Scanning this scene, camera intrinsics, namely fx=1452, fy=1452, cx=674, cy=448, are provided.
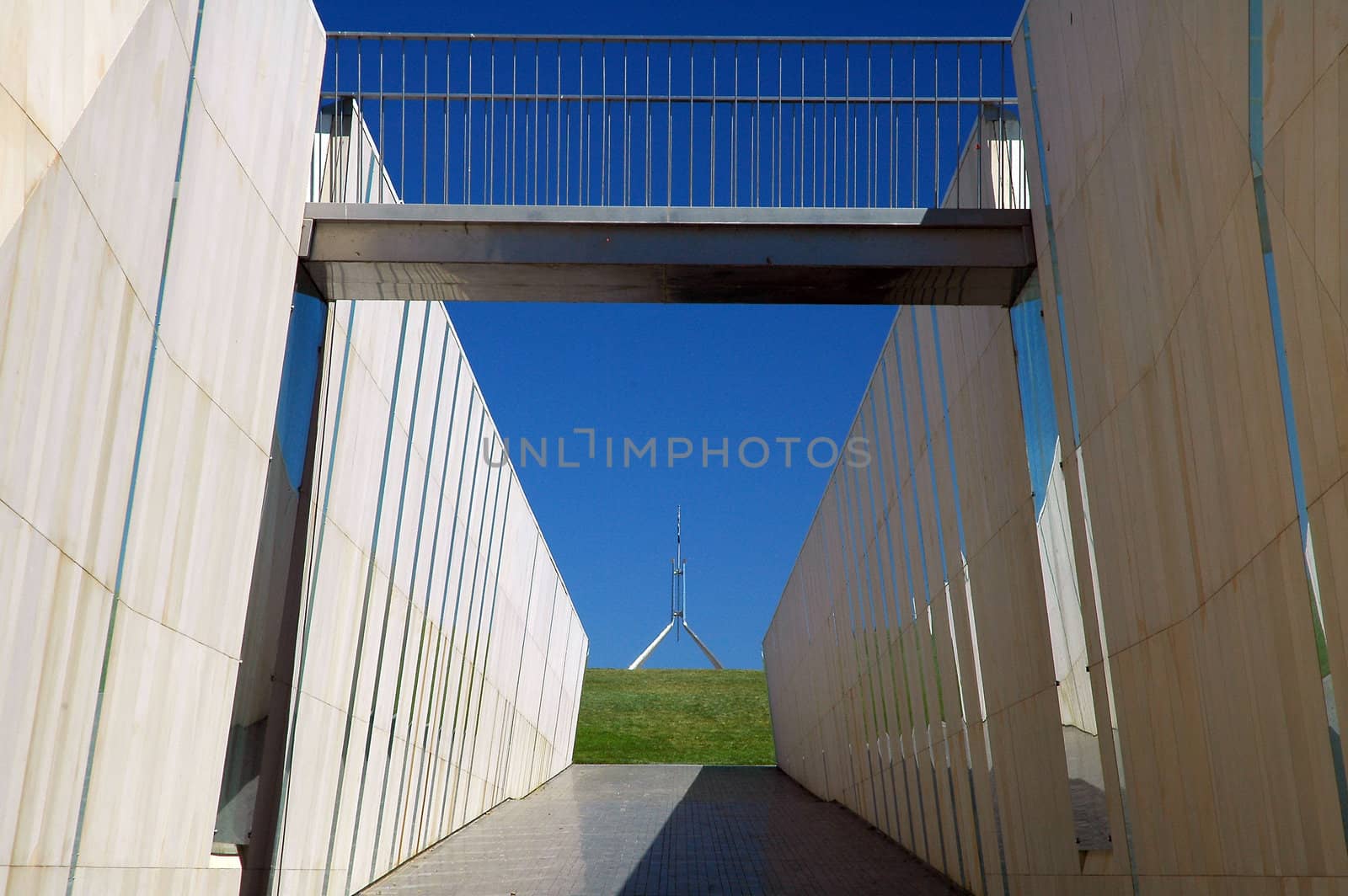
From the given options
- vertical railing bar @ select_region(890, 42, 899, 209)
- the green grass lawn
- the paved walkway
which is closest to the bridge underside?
vertical railing bar @ select_region(890, 42, 899, 209)

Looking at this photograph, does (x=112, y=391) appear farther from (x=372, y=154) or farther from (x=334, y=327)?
(x=372, y=154)

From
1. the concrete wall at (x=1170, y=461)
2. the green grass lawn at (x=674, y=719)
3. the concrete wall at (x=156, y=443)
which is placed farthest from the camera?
the green grass lawn at (x=674, y=719)

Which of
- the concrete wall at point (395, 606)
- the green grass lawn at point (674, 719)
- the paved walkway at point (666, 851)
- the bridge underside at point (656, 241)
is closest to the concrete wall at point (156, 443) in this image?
the concrete wall at point (395, 606)

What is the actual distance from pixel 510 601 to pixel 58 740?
1943 centimetres

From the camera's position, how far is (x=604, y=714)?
57656mm

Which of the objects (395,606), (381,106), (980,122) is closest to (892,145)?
(980,122)

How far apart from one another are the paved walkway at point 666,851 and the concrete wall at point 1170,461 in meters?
2.32

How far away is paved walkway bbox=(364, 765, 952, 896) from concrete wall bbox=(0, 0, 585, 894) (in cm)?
266

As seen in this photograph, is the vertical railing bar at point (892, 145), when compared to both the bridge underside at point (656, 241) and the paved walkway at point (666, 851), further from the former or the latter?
the paved walkway at point (666, 851)

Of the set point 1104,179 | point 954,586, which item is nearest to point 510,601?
point 954,586

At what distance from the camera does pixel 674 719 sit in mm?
57625

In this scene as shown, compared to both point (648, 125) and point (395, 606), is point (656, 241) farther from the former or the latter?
point (395, 606)

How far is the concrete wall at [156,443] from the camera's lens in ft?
19.7

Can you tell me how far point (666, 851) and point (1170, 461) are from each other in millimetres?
11799
